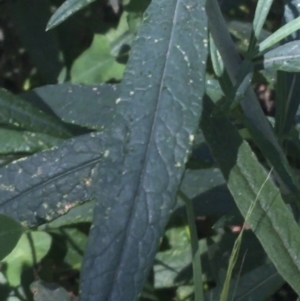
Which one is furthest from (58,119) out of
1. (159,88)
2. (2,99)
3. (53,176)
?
(159,88)

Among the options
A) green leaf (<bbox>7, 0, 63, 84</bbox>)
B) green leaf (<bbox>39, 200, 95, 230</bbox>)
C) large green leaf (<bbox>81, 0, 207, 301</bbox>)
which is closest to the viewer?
large green leaf (<bbox>81, 0, 207, 301</bbox>)

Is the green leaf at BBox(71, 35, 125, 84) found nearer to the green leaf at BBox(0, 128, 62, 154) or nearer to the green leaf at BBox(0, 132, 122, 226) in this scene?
the green leaf at BBox(0, 128, 62, 154)

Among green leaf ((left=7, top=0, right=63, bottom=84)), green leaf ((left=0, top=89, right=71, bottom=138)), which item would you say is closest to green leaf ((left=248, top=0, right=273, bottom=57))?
green leaf ((left=0, top=89, right=71, bottom=138))

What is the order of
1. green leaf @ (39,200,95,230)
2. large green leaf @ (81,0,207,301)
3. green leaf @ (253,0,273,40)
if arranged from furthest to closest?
green leaf @ (39,200,95,230)
green leaf @ (253,0,273,40)
large green leaf @ (81,0,207,301)

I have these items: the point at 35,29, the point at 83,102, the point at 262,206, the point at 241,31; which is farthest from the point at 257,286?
the point at 35,29

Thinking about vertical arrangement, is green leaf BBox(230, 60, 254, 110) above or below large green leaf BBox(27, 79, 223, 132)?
above

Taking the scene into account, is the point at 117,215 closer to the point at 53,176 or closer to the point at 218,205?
the point at 53,176

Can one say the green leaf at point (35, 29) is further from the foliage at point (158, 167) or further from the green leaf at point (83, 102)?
the green leaf at point (83, 102)
